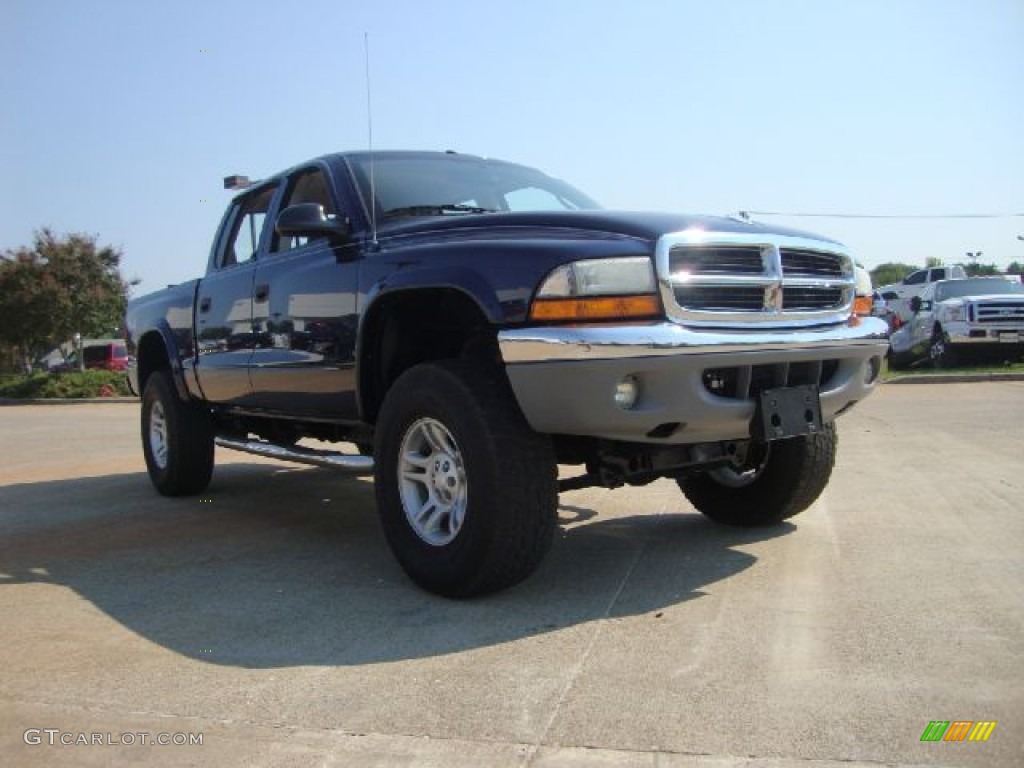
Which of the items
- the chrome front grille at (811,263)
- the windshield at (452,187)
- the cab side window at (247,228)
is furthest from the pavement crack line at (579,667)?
the cab side window at (247,228)

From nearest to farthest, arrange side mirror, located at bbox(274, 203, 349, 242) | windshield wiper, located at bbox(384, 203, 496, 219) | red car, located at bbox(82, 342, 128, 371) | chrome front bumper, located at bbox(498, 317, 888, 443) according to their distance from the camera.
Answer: chrome front bumper, located at bbox(498, 317, 888, 443) < side mirror, located at bbox(274, 203, 349, 242) < windshield wiper, located at bbox(384, 203, 496, 219) < red car, located at bbox(82, 342, 128, 371)

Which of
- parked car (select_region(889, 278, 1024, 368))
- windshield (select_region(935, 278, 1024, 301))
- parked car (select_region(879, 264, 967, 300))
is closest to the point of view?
parked car (select_region(889, 278, 1024, 368))

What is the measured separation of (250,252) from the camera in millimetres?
6102

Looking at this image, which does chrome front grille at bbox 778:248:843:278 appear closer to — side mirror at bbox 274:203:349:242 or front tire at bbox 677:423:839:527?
front tire at bbox 677:423:839:527

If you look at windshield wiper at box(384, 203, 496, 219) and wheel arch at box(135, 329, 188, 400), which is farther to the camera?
wheel arch at box(135, 329, 188, 400)

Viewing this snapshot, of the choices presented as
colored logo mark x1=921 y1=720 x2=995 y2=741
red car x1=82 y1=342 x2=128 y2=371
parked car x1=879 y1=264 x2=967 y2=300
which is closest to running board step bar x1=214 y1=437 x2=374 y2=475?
colored logo mark x1=921 y1=720 x2=995 y2=741

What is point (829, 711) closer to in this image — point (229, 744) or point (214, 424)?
point (229, 744)

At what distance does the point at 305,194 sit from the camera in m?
5.46

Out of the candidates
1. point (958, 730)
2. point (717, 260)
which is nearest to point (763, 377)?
point (717, 260)

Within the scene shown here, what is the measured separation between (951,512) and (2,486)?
700cm

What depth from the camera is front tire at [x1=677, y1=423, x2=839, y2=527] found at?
15.4 ft

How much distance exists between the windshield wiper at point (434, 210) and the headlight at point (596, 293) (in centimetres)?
147

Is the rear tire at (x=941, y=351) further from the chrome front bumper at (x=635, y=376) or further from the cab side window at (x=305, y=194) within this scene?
the chrome front bumper at (x=635, y=376)

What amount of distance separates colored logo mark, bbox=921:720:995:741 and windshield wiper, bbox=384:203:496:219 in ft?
10.5
